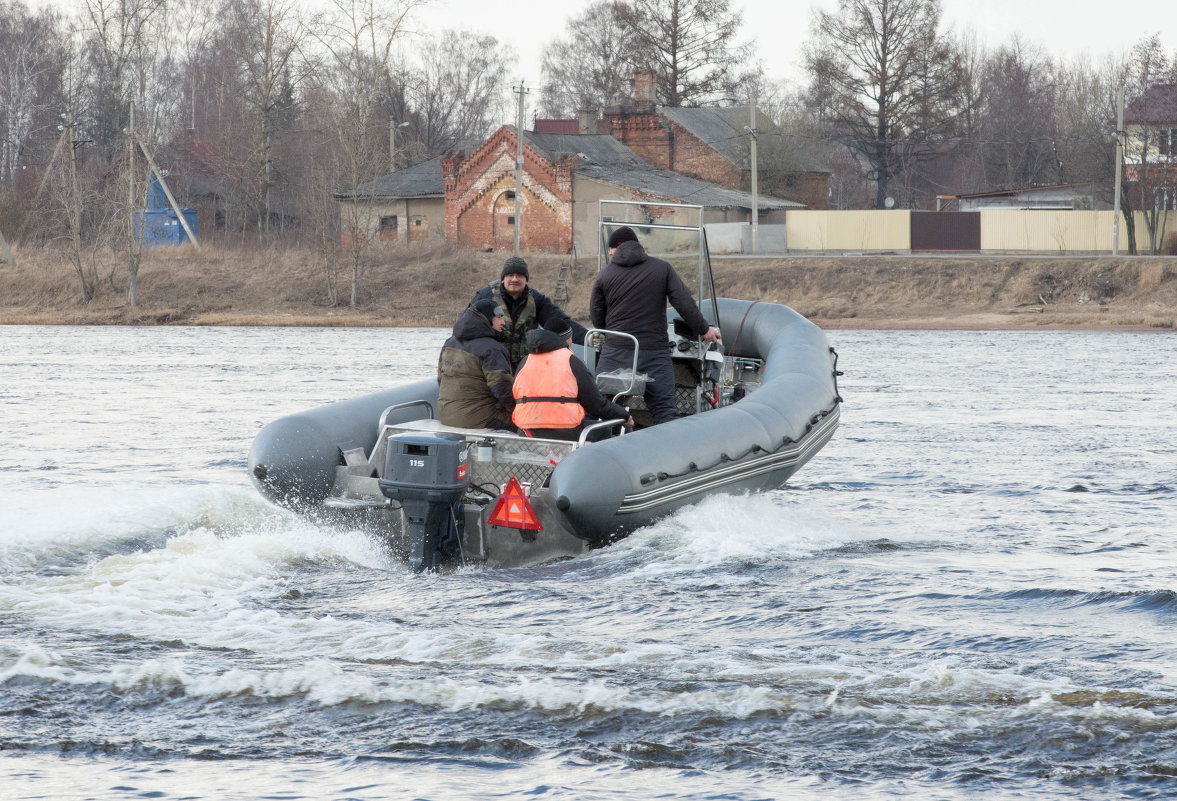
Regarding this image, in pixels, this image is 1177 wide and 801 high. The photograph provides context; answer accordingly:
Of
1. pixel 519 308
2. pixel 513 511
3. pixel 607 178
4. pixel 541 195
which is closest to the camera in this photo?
pixel 513 511

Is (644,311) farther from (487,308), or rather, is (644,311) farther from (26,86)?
(26,86)

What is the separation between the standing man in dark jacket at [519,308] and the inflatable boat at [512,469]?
59 centimetres

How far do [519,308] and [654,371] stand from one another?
992 millimetres

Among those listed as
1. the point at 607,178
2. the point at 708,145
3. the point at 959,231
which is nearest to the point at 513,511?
the point at 607,178

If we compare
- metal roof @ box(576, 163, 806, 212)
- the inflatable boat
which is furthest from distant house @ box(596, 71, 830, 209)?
the inflatable boat

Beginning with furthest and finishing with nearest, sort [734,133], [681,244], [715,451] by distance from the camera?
[734,133] → [681,244] → [715,451]

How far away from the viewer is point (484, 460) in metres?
7.16

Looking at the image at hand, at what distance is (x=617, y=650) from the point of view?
5.51 m

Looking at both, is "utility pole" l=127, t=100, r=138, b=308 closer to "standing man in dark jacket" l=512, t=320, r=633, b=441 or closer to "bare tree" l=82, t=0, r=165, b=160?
"bare tree" l=82, t=0, r=165, b=160

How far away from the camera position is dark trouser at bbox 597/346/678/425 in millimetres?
8133

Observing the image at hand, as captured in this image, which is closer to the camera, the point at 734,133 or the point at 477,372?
the point at 477,372

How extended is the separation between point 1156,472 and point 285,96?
1756 inches

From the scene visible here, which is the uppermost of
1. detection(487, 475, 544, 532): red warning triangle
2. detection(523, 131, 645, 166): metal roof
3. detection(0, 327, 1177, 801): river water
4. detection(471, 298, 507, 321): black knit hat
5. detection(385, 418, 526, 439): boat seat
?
detection(523, 131, 645, 166): metal roof

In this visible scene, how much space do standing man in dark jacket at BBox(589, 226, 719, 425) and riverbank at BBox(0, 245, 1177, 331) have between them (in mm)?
24204
